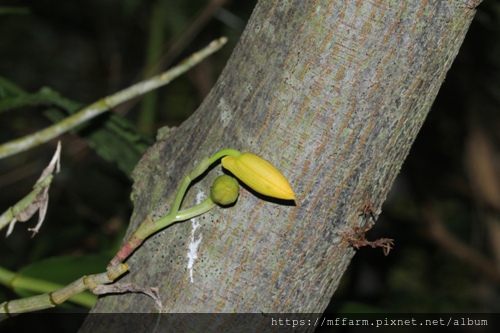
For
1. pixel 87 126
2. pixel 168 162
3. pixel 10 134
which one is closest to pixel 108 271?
pixel 168 162

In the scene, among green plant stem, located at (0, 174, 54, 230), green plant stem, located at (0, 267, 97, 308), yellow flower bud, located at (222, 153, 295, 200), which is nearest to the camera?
yellow flower bud, located at (222, 153, 295, 200)

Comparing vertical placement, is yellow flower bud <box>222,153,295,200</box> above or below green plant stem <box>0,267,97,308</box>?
above

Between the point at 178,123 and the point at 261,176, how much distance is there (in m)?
2.18

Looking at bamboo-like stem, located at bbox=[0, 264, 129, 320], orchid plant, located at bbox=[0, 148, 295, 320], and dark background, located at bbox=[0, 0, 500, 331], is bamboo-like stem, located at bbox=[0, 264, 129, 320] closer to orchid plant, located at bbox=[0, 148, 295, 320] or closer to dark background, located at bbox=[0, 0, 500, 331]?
orchid plant, located at bbox=[0, 148, 295, 320]

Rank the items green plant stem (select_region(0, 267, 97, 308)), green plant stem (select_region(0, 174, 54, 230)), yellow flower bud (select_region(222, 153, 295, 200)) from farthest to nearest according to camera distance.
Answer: green plant stem (select_region(0, 267, 97, 308)) → green plant stem (select_region(0, 174, 54, 230)) → yellow flower bud (select_region(222, 153, 295, 200))

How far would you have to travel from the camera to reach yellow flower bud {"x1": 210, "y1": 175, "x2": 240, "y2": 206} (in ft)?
1.89

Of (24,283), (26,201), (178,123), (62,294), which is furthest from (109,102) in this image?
(178,123)

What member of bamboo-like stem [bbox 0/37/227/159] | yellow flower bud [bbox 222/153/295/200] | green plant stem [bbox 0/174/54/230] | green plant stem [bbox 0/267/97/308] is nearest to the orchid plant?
yellow flower bud [bbox 222/153/295/200]

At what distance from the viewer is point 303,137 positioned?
23.0 inches

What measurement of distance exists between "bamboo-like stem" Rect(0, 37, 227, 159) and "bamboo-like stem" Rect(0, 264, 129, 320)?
23cm

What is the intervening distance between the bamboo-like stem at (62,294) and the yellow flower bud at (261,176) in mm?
164

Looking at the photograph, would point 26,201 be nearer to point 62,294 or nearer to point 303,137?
point 62,294

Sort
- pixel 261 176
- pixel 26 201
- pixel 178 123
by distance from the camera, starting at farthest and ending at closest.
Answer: pixel 178 123 < pixel 26 201 < pixel 261 176

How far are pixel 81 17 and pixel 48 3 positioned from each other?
0.38 meters
